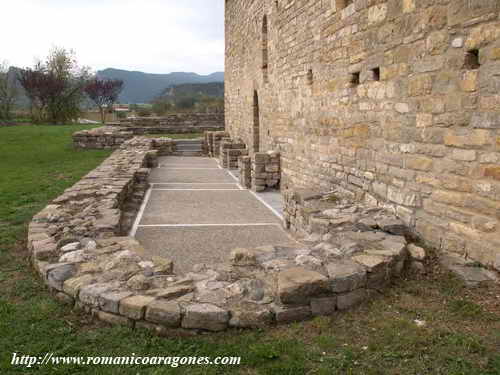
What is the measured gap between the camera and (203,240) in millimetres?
6234

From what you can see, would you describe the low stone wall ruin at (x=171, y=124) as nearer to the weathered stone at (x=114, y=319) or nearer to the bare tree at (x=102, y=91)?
the bare tree at (x=102, y=91)

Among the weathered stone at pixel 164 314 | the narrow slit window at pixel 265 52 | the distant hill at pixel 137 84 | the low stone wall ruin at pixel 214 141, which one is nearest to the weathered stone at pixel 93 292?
the weathered stone at pixel 164 314

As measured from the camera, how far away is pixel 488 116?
3668mm

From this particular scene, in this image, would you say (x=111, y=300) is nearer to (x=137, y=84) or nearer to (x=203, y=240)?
(x=203, y=240)

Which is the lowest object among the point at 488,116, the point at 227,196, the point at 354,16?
the point at 227,196

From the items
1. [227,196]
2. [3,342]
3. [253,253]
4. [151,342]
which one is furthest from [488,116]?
[227,196]

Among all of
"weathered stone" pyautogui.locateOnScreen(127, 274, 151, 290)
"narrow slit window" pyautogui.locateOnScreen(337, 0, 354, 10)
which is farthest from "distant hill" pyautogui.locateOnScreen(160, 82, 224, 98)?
"weathered stone" pyautogui.locateOnScreen(127, 274, 151, 290)

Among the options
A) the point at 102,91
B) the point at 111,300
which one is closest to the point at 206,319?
A: the point at 111,300

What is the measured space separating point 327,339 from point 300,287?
0.44m

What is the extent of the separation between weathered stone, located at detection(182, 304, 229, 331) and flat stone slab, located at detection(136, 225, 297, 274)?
6.01ft

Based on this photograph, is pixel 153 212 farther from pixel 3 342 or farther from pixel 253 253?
pixel 3 342

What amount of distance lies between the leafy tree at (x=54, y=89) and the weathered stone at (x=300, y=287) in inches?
1407

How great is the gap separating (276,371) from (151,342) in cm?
93

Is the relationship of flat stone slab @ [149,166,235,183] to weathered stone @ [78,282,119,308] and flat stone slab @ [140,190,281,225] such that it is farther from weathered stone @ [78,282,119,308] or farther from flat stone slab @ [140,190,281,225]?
weathered stone @ [78,282,119,308]
